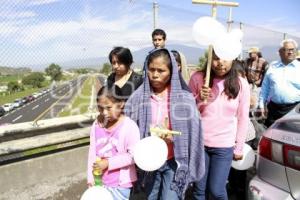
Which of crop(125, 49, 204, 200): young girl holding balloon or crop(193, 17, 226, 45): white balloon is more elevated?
crop(193, 17, 226, 45): white balloon

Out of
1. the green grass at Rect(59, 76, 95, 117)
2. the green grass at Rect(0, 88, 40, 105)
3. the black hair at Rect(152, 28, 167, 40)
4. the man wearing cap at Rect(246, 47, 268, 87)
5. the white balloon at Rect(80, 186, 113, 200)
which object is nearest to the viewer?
the white balloon at Rect(80, 186, 113, 200)

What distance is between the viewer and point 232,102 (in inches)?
109

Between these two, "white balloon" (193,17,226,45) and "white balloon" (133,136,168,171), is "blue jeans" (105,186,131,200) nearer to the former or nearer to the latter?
"white balloon" (133,136,168,171)

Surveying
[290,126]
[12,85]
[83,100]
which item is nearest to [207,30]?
[290,126]

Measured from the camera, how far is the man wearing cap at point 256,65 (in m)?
6.93

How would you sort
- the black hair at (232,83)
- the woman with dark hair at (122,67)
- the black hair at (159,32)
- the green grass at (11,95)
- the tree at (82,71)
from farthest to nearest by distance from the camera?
1. the green grass at (11,95)
2. the black hair at (159,32)
3. the tree at (82,71)
4. the woman with dark hair at (122,67)
5. the black hair at (232,83)

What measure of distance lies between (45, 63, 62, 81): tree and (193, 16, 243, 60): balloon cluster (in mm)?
2289

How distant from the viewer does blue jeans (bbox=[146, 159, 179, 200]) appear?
2609mm

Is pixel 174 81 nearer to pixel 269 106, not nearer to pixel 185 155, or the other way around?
pixel 185 155

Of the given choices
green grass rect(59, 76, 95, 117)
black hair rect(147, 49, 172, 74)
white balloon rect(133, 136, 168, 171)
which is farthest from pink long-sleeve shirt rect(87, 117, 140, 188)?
green grass rect(59, 76, 95, 117)

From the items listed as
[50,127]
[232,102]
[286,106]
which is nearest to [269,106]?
[286,106]

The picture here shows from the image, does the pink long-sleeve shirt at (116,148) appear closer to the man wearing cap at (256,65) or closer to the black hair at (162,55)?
the black hair at (162,55)

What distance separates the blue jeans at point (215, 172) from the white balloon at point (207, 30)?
0.96 m

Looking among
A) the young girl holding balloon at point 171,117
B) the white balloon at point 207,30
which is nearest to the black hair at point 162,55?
the young girl holding balloon at point 171,117
